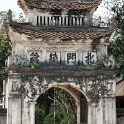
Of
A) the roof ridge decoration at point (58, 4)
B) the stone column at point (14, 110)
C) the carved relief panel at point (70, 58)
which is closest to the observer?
the stone column at point (14, 110)

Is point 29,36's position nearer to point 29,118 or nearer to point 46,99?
point 29,118

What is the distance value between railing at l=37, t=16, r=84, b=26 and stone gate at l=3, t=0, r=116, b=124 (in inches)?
6.6

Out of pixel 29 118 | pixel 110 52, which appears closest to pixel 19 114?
pixel 29 118

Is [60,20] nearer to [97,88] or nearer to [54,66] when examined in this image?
[54,66]

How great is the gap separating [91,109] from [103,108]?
49 centimetres

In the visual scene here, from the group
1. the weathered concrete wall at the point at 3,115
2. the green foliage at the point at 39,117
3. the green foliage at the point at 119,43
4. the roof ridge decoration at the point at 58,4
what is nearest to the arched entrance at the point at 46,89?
the weathered concrete wall at the point at 3,115

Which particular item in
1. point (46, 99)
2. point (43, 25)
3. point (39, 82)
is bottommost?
point (46, 99)

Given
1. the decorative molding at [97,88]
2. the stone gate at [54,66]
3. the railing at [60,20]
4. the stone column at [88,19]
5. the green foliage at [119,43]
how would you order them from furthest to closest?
the green foliage at [119,43]
the stone column at [88,19]
the railing at [60,20]
the decorative molding at [97,88]
the stone gate at [54,66]

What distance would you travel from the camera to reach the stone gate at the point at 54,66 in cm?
1286

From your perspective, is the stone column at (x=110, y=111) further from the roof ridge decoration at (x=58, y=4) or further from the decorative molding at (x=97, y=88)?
the roof ridge decoration at (x=58, y=4)

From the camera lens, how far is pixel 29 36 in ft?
43.1

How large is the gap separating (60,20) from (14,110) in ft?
14.7

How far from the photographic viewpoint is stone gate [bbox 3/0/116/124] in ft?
42.2

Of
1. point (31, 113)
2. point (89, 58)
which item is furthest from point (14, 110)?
point (89, 58)
